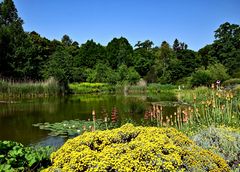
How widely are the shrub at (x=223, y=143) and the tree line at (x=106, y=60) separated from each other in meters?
24.2

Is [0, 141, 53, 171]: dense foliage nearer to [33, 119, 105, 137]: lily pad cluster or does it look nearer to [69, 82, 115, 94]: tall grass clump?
[33, 119, 105, 137]: lily pad cluster

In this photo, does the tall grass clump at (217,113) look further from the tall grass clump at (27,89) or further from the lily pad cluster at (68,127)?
the tall grass clump at (27,89)

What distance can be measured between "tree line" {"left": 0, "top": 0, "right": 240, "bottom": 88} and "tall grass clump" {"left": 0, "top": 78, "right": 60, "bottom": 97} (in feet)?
7.36

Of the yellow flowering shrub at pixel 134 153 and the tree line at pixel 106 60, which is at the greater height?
the tree line at pixel 106 60

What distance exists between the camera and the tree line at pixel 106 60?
30.0 metres

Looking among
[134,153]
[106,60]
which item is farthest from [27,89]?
[106,60]

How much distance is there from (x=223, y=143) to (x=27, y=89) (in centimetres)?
2077

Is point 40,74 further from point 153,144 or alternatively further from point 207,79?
point 153,144

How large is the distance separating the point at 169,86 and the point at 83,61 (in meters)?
15.9

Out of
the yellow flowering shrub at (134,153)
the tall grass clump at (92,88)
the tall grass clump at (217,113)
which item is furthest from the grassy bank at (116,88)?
the yellow flowering shrub at (134,153)

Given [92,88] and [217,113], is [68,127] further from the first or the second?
[92,88]

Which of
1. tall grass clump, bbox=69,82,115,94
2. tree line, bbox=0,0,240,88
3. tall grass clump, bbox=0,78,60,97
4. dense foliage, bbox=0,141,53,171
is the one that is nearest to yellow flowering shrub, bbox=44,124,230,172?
dense foliage, bbox=0,141,53,171

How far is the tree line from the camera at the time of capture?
30.0 m

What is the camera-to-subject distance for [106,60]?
4534cm
